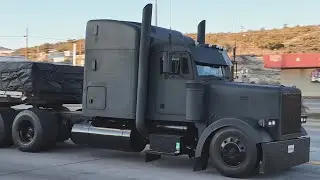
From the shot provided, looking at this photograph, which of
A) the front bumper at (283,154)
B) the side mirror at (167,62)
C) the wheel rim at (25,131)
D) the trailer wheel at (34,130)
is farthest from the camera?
the wheel rim at (25,131)

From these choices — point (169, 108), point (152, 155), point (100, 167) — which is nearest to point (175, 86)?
point (169, 108)

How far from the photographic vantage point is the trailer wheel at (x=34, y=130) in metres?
12.4

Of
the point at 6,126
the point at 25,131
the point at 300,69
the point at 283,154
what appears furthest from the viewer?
the point at 300,69

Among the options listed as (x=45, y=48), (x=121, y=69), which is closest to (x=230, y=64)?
(x=121, y=69)

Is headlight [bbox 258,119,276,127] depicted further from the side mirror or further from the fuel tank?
the fuel tank

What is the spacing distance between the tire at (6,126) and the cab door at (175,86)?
180 inches

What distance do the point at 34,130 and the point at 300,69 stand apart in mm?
47507

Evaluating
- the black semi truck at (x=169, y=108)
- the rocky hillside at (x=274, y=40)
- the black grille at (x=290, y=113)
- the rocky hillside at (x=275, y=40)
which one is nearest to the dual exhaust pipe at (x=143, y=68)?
the black semi truck at (x=169, y=108)

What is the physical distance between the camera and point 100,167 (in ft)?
34.9

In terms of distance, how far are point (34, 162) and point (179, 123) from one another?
3165mm

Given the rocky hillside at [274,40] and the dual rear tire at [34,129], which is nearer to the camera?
the dual rear tire at [34,129]

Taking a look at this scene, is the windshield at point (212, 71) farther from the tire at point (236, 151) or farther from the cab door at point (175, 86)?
the tire at point (236, 151)

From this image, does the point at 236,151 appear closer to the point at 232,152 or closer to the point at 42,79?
the point at 232,152

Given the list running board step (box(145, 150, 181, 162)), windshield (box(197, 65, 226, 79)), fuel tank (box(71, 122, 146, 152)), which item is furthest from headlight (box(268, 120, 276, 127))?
fuel tank (box(71, 122, 146, 152))
